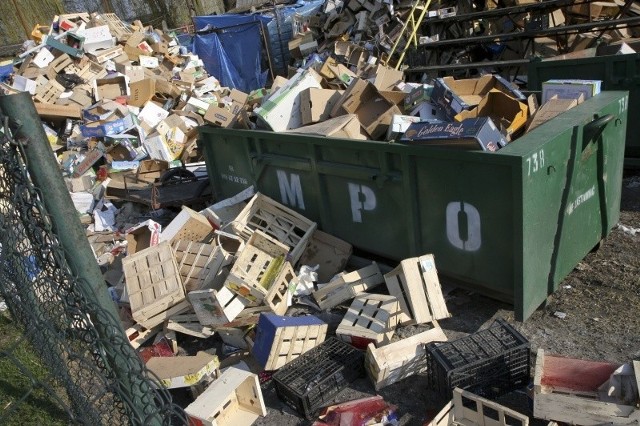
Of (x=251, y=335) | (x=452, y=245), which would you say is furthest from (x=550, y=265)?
(x=251, y=335)

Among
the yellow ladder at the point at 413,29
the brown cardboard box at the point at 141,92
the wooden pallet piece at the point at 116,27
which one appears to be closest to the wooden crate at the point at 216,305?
the yellow ladder at the point at 413,29

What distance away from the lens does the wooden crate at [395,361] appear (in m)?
3.47

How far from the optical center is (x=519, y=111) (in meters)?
4.04

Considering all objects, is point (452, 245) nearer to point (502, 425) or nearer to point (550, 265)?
point (550, 265)

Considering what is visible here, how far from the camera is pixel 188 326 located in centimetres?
429

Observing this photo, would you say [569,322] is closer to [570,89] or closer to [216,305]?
[570,89]

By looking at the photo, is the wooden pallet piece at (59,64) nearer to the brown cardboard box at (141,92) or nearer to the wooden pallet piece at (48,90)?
the wooden pallet piece at (48,90)

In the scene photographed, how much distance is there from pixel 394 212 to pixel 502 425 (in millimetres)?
1904

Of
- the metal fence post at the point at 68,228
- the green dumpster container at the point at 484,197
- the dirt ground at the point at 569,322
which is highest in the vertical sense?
the metal fence post at the point at 68,228

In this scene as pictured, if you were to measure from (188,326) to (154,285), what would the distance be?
458 mm

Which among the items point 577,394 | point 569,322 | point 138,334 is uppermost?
point 577,394

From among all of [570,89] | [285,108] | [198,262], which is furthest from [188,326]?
[570,89]

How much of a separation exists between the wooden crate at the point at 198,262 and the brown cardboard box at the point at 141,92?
6.90 meters

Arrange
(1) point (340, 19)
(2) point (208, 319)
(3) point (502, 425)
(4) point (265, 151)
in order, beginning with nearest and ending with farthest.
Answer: (3) point (502, 425)
(2) point (208, 319)
(4) point (265, 151)
(1) point (340, 19)
